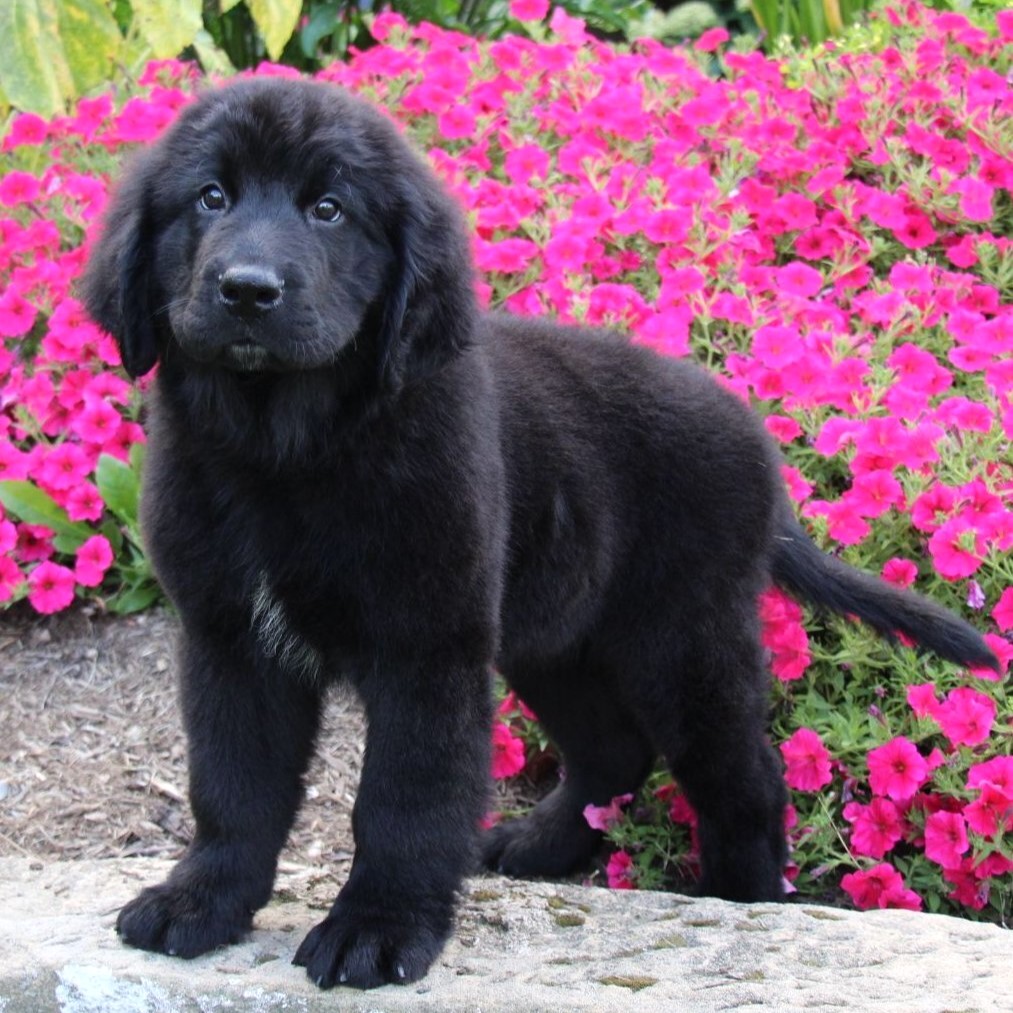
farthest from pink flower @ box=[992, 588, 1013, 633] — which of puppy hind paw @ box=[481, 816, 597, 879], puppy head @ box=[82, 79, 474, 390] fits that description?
puppy head @ box=[82, 79, 474, 390]

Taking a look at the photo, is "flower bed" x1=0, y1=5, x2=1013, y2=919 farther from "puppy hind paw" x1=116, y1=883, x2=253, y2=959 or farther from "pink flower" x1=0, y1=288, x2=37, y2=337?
"puppy hind paw" x1=116, y1=883, x2=253, y2=959

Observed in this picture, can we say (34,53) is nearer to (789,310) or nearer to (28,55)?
(28,55)

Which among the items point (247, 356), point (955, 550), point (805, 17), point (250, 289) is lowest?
point (955, 550)

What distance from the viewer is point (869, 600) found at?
140 inches

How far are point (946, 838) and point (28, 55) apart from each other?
10.3ft

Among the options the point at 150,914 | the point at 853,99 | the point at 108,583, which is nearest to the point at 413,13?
the point at 853,99

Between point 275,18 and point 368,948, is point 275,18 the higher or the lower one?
the higher one

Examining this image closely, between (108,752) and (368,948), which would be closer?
(368,948)

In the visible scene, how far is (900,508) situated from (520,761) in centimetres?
114

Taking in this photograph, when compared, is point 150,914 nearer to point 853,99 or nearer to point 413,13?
point 853,99

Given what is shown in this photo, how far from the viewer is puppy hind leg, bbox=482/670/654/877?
3.73m

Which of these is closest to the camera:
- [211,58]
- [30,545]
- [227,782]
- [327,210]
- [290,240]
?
[290,240]

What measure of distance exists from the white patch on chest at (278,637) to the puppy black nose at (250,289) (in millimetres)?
493

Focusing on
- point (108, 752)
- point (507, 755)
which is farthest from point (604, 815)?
point (108, 752)
